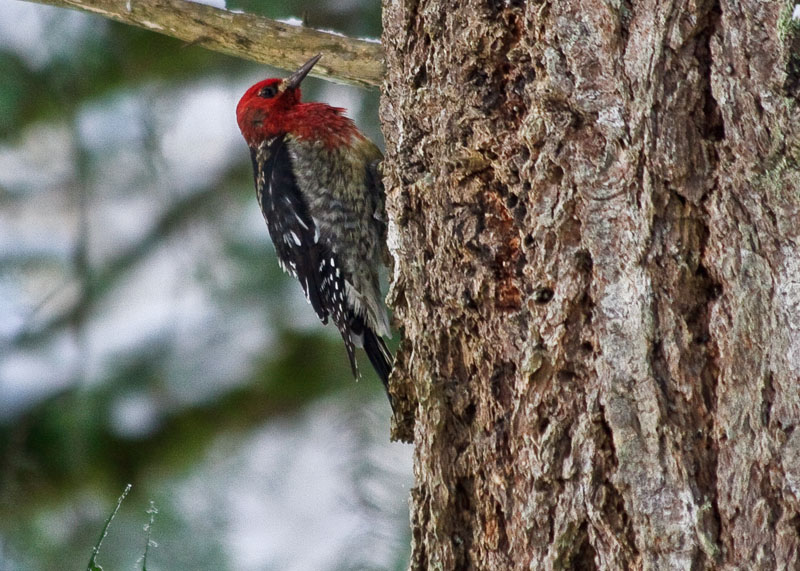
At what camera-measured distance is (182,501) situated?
3350 millimetres

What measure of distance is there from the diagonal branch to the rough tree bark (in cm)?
101

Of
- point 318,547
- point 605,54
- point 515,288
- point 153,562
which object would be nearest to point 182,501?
point 153,562

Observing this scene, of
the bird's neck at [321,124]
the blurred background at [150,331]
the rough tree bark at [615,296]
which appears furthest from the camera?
the bird's neck at [321,124]

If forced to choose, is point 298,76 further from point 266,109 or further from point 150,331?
point 150,331

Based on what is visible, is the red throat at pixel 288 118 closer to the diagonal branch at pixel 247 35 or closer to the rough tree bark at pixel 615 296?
the diagonal branch at pixel 247 35

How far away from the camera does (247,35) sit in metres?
2.53

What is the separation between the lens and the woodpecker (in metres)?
3.43

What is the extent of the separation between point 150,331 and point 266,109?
3.51ft

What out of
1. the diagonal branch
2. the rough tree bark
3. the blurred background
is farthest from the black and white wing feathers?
the rough tree bark

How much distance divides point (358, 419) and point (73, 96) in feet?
5.59

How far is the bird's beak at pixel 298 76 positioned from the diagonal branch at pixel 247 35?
18 millimetres

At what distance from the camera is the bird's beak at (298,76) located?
106 inches

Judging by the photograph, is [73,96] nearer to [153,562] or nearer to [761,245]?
→ [153,562]

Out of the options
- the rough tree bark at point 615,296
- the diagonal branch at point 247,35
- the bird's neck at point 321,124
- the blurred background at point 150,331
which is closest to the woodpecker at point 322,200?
the bird's neck at point 321,124
